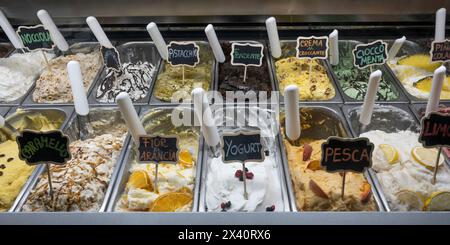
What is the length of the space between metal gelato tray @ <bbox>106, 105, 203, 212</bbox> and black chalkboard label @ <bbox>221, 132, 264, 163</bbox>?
0.31 metres

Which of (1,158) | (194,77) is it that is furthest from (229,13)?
(1,158)

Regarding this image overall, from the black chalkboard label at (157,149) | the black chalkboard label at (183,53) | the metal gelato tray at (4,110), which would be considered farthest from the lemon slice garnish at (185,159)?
the metal gelato tray at (4,110)

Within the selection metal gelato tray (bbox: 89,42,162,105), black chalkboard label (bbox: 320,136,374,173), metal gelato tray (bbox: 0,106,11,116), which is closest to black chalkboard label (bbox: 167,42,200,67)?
metal gelato tray (bbox: 89,42,162,105)

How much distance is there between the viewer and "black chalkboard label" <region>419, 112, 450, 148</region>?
171 cm

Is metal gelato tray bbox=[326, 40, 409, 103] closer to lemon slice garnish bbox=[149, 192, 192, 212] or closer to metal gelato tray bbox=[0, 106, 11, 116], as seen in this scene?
lemon slice garnish bbox=[149, 192, 192, 212]

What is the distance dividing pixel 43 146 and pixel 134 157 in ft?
1.97

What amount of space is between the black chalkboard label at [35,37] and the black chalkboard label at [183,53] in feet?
2.54

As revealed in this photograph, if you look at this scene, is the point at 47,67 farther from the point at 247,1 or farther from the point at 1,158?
the point at 247,1

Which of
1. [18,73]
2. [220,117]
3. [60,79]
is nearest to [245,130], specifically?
[220,117]

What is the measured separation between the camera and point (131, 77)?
2.89m

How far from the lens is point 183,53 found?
102 inches

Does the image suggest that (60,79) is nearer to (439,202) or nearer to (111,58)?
(111,58)

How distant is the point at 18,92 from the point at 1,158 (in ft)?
2.07
